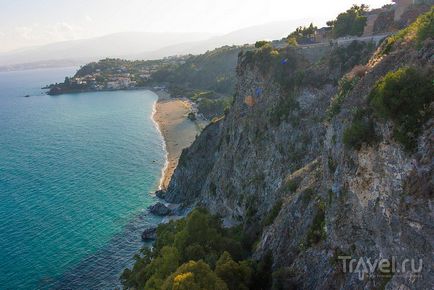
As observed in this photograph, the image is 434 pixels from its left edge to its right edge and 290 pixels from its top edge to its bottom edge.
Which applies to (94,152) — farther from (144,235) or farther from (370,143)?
(370,143)

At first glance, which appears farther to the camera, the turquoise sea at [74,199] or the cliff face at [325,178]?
the turquoise sea at [74,199]

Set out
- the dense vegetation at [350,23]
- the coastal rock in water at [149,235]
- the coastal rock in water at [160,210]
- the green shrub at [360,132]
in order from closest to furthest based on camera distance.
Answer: the green shrub at [360,132], the dense vegetation at [350,23], the coastal rock in water at [149,235], the coastal rock in water at [160,210]

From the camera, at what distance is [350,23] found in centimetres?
5888

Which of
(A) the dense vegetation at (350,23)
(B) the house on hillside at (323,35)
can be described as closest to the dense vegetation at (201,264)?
(A) the dense vegetation at (350,23)

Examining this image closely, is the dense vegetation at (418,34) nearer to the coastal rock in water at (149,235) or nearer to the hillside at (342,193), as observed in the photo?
the hillside at (342,193)

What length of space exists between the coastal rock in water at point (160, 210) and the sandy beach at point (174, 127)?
11.3m

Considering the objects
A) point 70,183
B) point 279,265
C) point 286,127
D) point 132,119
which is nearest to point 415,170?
point 279,265

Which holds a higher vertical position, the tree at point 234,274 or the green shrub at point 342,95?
the green shrub at point 342,95

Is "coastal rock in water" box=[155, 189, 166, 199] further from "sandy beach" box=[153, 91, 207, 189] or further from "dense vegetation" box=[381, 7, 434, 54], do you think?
"dense vegetation" box=[381, 7, 434, 54]

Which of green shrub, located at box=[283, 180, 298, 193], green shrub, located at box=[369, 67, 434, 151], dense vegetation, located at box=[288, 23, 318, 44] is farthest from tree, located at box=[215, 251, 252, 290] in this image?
dense vegetation, located at box=[288, 23, 318, 44]

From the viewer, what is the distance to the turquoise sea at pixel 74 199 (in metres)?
54.0

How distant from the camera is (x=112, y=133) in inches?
5074

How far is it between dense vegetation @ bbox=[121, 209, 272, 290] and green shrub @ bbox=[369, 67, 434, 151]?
1333cm

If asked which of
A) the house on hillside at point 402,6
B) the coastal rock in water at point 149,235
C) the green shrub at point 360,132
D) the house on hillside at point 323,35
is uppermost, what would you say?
the house on hillside at point 402,6
